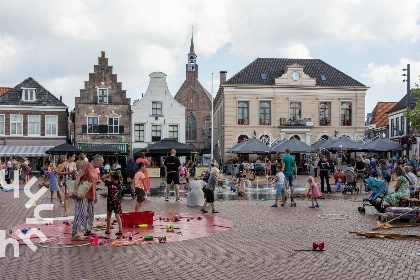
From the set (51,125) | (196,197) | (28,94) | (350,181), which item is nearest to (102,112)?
(51,125)

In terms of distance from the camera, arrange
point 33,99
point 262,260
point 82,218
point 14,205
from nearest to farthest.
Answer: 1. point 262,260
2. point 82,218
3. point 14,205
4. point 33,99

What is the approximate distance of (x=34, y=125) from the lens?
124ft

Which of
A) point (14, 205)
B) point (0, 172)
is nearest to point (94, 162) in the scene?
point (14, 205)

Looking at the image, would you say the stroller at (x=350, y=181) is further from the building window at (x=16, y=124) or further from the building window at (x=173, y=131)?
the building window at (x=16, y=124)

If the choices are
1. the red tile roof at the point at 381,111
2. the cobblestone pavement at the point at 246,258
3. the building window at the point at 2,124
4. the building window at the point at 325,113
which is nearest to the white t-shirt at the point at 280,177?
the cobblestone pavement at the point at 246,258

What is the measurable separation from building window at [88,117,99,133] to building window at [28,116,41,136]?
4410mm

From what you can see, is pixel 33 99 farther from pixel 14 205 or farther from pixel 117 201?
pixel 117 201

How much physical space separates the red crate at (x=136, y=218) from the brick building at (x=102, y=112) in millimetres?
28194

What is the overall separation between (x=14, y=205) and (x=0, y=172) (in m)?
9.49

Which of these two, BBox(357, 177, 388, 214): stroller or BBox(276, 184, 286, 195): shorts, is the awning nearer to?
BBox(276, 184, 286, 195): shorts

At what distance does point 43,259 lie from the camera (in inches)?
277

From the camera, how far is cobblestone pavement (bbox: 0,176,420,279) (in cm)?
623

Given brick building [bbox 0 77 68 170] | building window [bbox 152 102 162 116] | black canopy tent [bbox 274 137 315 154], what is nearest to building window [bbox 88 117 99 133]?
brick building [bbox 0 77 68 170]

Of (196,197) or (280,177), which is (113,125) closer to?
(196,197)
